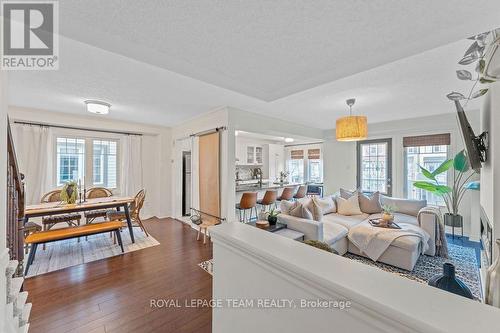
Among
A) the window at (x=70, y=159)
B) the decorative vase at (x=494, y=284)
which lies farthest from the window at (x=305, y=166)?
the decorative vase at (x=494, y=284)

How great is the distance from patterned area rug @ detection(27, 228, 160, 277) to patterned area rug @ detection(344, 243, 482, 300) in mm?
3649

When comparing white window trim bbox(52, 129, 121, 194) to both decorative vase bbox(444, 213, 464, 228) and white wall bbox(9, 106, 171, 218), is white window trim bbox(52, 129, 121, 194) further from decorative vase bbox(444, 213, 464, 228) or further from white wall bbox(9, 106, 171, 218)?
decorative vase bbox(444, 213, 464, 228)

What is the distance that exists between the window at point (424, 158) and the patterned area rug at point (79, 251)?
5.70 meters

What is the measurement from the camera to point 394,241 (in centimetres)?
288

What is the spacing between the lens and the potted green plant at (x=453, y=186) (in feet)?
11.8

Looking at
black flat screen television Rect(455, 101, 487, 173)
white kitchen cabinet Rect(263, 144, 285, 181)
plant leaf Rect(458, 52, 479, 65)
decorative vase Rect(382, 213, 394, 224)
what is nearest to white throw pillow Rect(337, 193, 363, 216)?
decorative vase Rect(382, 213, 394, 224)

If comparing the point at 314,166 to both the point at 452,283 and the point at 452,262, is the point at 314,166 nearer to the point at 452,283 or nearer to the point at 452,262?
the point at 452,262

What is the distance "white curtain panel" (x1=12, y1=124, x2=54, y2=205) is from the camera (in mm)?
3896

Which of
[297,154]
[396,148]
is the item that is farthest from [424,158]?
[297,154]

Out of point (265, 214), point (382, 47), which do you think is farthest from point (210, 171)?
point (382, 47)

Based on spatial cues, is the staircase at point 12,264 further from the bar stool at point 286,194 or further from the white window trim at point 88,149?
the bar stool at point 286,194

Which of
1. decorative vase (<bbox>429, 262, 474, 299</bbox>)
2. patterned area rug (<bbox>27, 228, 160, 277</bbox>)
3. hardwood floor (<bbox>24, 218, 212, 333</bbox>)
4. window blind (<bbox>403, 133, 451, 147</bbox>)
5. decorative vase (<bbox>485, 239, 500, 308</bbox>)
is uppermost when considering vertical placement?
window blind (<bbox>403, 133, 451, 147</bbox>)

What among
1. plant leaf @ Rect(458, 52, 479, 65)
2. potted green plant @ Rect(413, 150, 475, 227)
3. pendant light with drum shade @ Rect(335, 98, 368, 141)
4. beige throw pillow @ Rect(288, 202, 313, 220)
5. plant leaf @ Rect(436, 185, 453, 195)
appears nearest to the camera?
plant leaf @ Rect(458, 52, 479, 65)

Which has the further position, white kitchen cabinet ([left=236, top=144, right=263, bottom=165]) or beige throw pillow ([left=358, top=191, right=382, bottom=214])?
white kitchen cabinet ([left=236, top=144, right=263, bottom=165])
